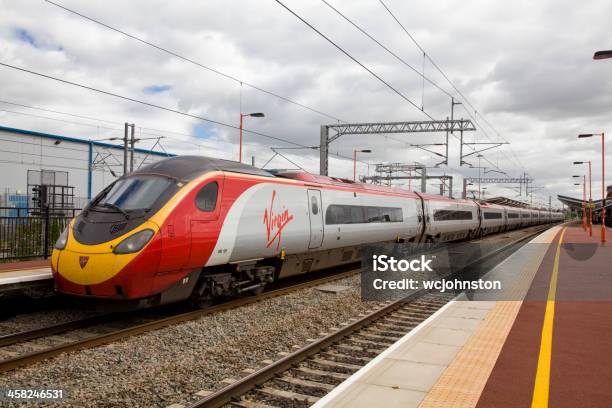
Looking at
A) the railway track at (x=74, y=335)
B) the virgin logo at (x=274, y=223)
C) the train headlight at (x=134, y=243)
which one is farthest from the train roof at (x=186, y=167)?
the railway track at (x=74, y=335)

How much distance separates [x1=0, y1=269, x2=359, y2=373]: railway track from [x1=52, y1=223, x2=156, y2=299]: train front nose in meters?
0.63

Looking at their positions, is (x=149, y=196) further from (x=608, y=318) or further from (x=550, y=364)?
(x=608, y=318)

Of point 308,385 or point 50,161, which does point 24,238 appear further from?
point 50,161

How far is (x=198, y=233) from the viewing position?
8844 mm

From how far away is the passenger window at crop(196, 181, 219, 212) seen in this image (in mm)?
9047

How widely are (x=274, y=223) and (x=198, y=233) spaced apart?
7.98ft

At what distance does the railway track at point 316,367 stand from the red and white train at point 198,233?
2780 millimetres

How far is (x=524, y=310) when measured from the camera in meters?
9.52

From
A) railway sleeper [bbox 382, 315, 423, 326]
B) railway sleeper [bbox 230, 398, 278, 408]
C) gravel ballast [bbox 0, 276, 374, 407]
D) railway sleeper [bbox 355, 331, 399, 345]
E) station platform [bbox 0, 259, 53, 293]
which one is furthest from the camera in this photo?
railway sleeper [bbox 382, 315, 423, 326]

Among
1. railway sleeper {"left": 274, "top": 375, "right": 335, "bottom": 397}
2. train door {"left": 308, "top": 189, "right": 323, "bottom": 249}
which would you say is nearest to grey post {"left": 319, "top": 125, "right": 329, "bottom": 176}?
train door {"left": 308, "top": 189, "right": 323, "bottom": 249}

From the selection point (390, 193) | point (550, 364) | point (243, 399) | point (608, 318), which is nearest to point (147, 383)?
point (243, 399)

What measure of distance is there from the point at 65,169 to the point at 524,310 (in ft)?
149

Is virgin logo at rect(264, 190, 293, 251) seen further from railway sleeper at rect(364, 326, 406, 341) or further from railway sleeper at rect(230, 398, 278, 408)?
railway sleeper at rect(230, 398, 278, 408)

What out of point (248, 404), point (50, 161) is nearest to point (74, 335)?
point (248, 404)
